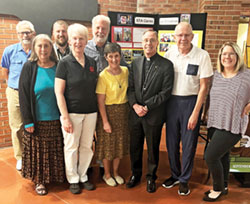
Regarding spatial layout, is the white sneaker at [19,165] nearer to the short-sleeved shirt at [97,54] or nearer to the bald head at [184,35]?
the short-sleeved shirt at [97,54]

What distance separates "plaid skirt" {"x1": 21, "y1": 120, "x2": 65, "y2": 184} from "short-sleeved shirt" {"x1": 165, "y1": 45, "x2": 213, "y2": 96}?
4.42ft

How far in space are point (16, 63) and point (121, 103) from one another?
1.43m

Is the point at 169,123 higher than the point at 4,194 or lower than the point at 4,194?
higher

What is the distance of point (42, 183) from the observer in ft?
8.48

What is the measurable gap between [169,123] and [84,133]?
0.93 m

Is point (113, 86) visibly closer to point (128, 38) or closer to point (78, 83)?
point (78, 83)

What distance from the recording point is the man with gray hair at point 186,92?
2.34m

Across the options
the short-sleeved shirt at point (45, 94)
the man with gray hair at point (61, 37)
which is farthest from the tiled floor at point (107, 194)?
the man with gray hair at point (61, 37)

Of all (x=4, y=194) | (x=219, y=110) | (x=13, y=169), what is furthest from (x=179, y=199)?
(x=13, y=169)

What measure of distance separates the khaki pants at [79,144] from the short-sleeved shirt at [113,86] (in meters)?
0.25


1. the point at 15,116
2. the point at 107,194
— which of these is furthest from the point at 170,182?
the point at 15,116

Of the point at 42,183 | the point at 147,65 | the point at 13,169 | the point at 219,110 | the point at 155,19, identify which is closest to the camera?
the point at 219,110

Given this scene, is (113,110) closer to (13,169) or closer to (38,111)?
(38,111)

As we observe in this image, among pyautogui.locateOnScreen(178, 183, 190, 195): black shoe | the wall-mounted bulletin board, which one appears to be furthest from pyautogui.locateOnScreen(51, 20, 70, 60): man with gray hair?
pyautogui.locateOnScreen(178, 183, 190, 195): black shoe
